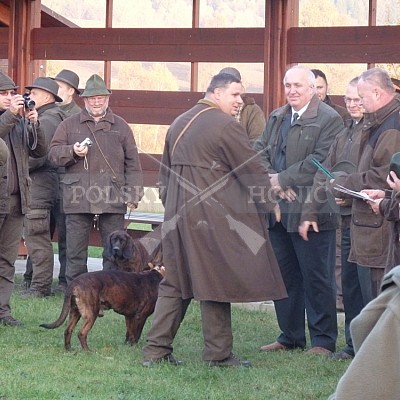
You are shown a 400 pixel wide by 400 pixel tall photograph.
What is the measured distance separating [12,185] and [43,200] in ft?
6.06

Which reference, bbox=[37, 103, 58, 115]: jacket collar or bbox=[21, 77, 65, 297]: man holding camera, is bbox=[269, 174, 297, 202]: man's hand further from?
bbox=[37, 103, 58, 115]: jacket collar

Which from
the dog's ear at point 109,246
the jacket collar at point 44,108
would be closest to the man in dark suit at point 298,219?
the dog's ear at point 109,246

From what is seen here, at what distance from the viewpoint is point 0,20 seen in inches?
512

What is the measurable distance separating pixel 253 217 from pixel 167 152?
0.77m

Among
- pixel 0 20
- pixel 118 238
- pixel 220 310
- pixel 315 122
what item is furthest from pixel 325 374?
pixel 0 20

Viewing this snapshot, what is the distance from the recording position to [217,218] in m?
6.74

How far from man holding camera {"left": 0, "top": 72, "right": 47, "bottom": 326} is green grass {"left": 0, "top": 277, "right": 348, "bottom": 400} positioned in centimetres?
48

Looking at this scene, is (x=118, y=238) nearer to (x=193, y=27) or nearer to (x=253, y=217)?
(x=253, y=217)

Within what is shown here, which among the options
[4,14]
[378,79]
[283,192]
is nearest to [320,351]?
[283,192]

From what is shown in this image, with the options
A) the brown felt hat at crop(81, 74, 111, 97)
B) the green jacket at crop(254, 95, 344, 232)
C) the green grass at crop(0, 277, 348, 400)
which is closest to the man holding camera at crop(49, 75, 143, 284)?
the brown felt hat at crop(81, 74, 111, 97)

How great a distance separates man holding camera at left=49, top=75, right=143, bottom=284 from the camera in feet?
32.8

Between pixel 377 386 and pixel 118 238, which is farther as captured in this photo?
pixel 118 238

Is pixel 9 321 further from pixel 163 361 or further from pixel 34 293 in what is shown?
pixel 163 361

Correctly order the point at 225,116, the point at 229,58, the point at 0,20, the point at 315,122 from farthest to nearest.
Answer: the point at 0,20 → the point at 229,58 → the point at 315,122 → the point at 225,116
